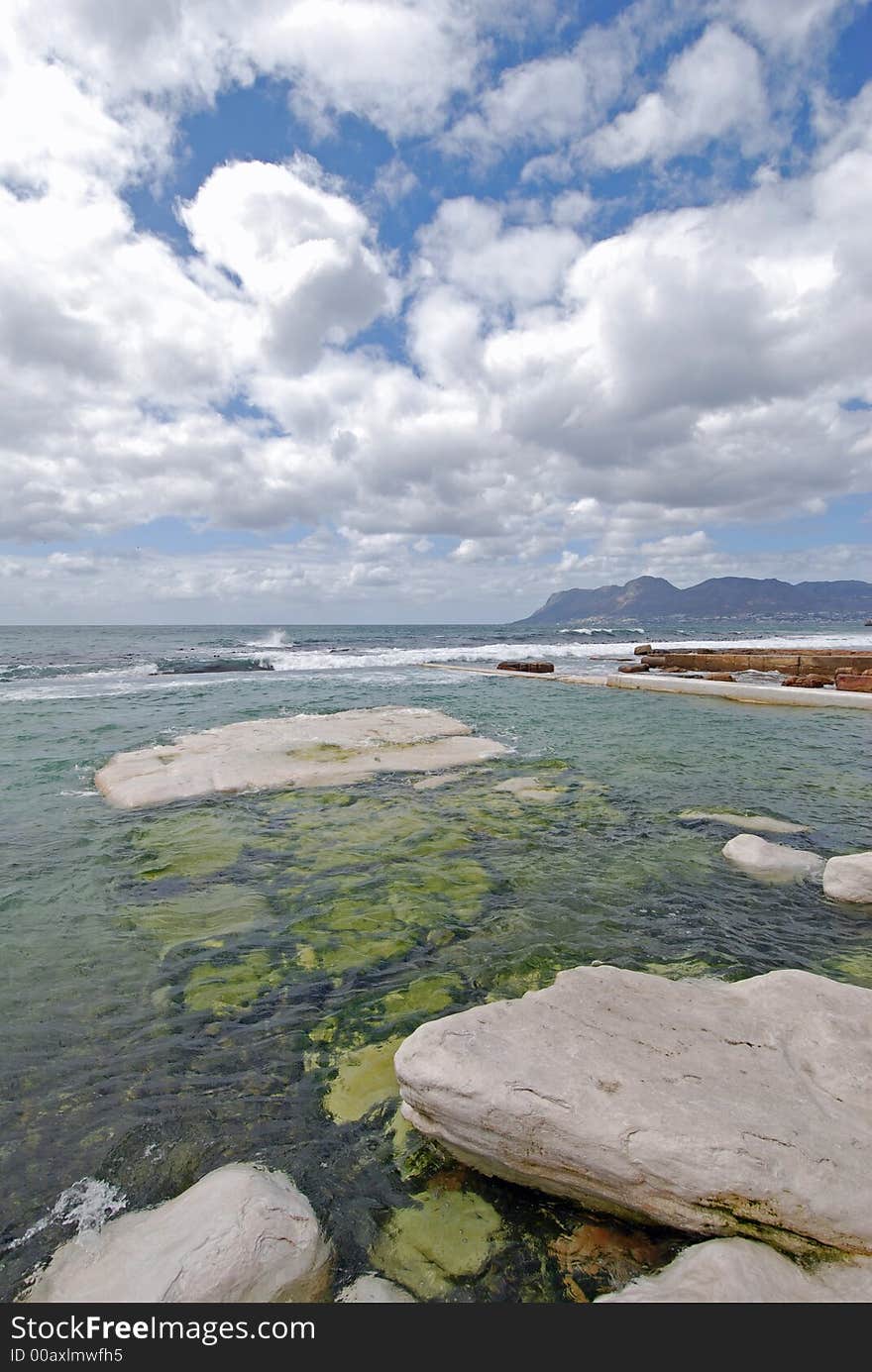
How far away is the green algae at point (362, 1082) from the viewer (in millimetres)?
4055

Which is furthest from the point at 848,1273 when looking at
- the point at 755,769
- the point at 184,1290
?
the point at 755,769

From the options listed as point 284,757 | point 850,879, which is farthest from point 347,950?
point 284,757

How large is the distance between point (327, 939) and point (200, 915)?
1585 mm

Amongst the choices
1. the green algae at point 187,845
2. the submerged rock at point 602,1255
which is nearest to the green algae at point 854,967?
the submerged rock at point 602,1255

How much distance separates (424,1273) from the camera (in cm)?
298

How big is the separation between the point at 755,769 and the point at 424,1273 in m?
12.1

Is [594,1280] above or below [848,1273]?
below

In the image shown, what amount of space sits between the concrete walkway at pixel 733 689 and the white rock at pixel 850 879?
56.3 ft

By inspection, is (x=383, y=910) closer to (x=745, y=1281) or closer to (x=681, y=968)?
(x=681, y=968)

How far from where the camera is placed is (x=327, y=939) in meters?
6.25

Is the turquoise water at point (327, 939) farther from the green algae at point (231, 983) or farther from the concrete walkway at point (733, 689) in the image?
the concrete walkway at point (733, 689)

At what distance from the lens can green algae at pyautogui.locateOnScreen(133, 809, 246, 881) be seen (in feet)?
26.2
